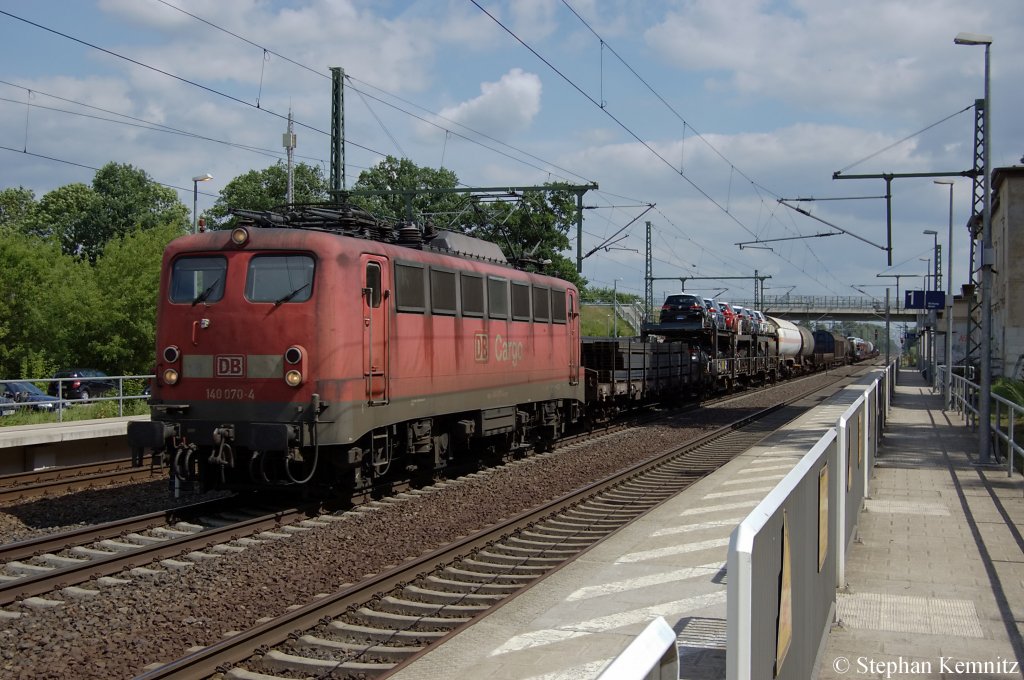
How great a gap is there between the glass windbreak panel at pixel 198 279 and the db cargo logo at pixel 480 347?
4320 mm

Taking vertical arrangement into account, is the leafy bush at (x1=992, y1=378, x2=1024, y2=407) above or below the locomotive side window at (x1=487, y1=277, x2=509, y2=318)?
below

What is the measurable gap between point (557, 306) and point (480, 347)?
4.15 metres

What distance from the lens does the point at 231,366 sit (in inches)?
456

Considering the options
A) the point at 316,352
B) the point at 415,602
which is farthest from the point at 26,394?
the point at 415,602

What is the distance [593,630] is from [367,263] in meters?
6.28

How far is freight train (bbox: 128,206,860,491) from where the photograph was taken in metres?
11.3

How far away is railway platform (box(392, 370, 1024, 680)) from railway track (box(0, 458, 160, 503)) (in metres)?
7.36

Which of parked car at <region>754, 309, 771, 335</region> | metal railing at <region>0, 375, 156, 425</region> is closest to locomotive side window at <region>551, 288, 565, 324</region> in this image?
metal railing at <region>0, 375, 156, 425</region>

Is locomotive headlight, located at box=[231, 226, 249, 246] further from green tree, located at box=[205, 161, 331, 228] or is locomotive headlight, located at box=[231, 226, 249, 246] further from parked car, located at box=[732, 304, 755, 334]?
green tree, located at box=[205, 161, 331, 228]

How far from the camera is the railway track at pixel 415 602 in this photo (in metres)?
6.48

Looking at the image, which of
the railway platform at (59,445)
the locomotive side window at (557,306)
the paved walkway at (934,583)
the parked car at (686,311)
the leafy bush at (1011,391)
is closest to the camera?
the paved walkway at (934,583)

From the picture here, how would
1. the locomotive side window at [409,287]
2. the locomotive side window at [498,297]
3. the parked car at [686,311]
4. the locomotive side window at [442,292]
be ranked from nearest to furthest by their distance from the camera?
the locomotive side window at [409,287]
the locomotive side window at [442,292]
the locomotive side window at [498,297]
the parked car at [686,311]

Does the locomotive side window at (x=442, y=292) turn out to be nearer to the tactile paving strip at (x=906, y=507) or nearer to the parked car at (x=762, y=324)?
the tactile paving strip at (x=906, y=507)

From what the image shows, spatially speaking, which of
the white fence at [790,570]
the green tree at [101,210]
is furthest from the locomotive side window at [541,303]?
the green tree at [101,210]
